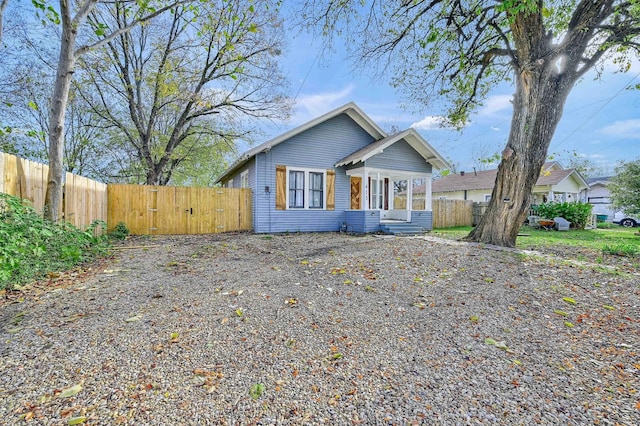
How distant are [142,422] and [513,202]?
8.88 metres

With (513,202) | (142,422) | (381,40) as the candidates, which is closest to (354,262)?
(142,422)

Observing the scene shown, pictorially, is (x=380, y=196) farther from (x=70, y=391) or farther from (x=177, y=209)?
(x=70, y=391)

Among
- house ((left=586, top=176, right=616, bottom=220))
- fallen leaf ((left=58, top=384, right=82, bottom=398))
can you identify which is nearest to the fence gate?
fallen leaf ((left=58, top=384, right=82, bottom=398))

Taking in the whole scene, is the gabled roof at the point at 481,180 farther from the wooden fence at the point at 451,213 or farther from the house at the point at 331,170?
the house at the point at 331,170

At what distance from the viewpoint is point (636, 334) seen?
281 cm

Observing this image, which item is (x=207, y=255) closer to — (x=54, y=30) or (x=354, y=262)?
(x=354, y=262)

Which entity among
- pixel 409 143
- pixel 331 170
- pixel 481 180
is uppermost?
pixel 409 143

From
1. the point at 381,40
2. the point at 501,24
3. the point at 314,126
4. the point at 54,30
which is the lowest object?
the point at 314,126

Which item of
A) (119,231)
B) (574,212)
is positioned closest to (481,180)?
(574,212)

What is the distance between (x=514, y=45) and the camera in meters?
8.16

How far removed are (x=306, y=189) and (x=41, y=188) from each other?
→ 7835mm

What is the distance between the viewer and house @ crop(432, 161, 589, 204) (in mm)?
20719

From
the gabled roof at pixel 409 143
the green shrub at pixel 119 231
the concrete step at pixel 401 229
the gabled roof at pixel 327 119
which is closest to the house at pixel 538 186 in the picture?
the gabled roof at pixel 409 143

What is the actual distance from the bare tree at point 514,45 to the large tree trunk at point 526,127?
0.07ft
